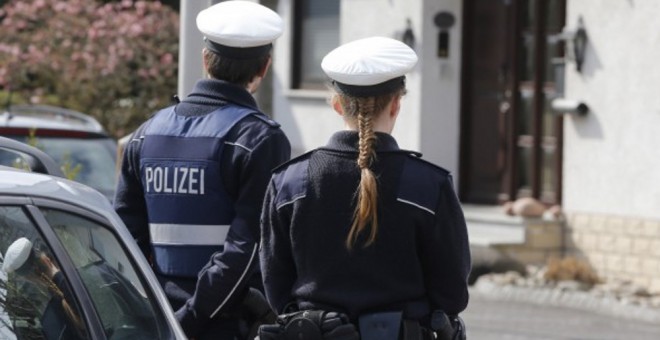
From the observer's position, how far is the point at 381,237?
4211 millimetres

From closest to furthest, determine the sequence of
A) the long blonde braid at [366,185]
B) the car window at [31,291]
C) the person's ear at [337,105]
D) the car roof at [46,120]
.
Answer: the car window at [31,291] → the long blonde braid at [366,185] → the person's ear at [337,105] → the car roof at [46,120]

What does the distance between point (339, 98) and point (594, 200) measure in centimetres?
881

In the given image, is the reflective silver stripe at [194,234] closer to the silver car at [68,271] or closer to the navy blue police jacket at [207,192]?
the navy blue police jacket at [207,192]

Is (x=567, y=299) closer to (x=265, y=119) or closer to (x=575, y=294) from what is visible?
(x=575, y=294)

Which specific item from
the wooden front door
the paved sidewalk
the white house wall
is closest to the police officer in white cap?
the paved sidewalk

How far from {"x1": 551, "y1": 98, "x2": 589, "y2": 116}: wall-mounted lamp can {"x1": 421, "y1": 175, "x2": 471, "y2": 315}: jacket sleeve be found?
346 inches

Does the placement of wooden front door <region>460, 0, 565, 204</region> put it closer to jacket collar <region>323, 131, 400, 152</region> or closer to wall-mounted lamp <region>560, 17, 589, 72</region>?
wall-mounted lamp <region>560, 17, 589, 72</region>

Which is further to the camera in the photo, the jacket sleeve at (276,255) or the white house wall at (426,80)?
the white house wall at (426,80)

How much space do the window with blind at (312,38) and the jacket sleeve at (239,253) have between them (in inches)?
446

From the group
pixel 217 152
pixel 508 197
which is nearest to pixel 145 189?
pixel 217 152

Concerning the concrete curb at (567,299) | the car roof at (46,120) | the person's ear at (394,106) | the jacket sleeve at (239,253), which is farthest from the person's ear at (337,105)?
the concrete curb at (567,299)

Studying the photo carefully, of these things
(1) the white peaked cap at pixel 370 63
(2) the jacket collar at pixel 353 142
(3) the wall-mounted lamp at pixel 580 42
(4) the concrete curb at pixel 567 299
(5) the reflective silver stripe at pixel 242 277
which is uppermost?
(1) the white peaked cap at pixel 370 63

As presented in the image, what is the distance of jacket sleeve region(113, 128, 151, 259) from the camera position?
16.7 feet

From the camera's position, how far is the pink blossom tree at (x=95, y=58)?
1780cm
